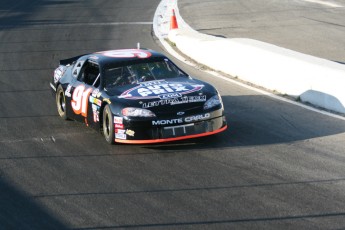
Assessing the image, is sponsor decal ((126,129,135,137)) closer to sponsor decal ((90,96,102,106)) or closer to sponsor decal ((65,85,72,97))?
sponsor decal ((90,96,102,106))

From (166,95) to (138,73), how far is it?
1.14 meters

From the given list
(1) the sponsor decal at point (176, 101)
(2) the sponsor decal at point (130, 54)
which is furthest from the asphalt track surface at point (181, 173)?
(2) the sponsor decal at point (130, 54)

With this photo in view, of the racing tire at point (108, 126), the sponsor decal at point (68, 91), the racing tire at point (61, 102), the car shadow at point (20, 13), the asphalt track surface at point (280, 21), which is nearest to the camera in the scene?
the racing tire at point (108, 126)

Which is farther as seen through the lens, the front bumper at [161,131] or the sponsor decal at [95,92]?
the sponsor decal at [95,92]

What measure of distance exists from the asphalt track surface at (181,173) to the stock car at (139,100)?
0.26 meters

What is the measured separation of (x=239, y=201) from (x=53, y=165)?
10.1 ft

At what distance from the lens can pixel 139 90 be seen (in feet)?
36.5

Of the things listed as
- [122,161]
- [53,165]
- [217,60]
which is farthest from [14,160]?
[217,60]

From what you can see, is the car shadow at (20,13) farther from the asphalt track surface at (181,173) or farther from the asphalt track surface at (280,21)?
the asphalt track surface at (181,173)

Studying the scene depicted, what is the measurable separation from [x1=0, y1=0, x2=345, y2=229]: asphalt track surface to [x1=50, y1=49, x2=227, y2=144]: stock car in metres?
0.26

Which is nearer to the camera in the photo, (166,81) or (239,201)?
(239,201)

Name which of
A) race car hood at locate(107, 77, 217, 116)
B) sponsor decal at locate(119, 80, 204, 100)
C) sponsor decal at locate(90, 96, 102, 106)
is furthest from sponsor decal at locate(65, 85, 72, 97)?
sponsor decal at locate(119, 80, 204, 100)

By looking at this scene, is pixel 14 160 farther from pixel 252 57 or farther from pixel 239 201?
pixel 252 57

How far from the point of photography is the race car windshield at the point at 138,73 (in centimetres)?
1166
